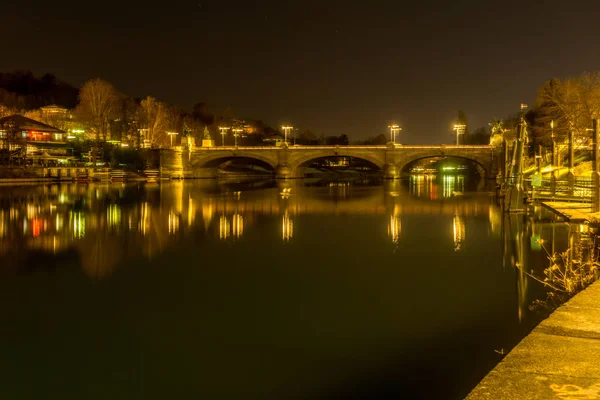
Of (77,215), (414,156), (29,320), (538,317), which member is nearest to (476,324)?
(538,317)

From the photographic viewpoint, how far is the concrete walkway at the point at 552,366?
513 centimetres

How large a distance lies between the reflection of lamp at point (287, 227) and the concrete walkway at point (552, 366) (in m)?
17.0

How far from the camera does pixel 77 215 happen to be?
33188 millimetres

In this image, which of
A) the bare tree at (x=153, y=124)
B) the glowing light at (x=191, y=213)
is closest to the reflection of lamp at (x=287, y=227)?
the glowing light at (x=191, y=213)

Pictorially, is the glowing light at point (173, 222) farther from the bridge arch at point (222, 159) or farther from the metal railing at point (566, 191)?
the bridge arch at point (222, 159)

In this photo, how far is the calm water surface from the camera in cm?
877

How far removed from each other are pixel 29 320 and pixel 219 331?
3.95 meters

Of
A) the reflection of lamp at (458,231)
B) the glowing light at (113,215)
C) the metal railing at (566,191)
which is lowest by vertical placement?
the reflection of lamp at (458,231)

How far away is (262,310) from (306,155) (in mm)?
77880

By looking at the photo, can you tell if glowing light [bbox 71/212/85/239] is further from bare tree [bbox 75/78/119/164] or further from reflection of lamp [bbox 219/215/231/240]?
bare tree [bbox 75/78/119/164]

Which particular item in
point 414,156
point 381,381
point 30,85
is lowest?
point 381,381

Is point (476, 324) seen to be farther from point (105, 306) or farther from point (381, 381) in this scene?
point (105, 306)

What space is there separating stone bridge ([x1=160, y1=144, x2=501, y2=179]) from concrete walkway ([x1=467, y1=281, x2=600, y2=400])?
78924mm

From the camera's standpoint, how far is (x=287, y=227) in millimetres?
27656
